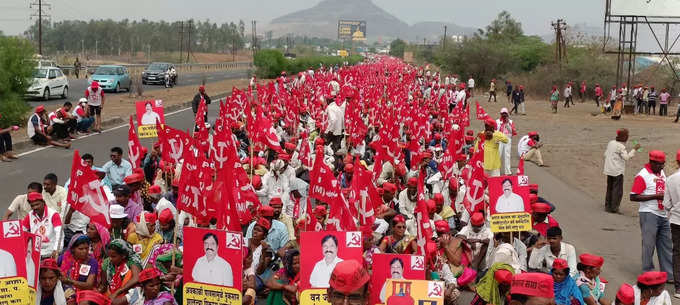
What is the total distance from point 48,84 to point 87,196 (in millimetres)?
25733

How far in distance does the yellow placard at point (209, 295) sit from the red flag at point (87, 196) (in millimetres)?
2380

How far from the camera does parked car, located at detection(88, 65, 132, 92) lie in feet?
126

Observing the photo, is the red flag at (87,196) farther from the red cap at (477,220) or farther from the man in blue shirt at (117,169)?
the red cap at (477,220)

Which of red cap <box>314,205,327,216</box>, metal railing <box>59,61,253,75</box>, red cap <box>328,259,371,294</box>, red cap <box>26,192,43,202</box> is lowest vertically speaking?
red cap <box>314,205,327,216</box>

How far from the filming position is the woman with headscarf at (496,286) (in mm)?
5992

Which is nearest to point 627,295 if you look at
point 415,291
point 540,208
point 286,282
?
point 415,291

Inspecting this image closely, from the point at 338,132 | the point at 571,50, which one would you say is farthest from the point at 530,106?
the point at 338,132

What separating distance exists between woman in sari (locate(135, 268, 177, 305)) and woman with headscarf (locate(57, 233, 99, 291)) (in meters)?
0.97

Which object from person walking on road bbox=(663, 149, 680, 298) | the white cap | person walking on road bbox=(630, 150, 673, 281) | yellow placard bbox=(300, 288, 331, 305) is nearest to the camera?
yellow placard bbox=(300, 288, 331, 305)

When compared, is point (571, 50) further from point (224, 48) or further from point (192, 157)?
point (224, 48)

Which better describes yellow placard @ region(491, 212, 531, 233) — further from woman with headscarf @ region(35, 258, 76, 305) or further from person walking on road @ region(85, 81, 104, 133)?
person walking on road @ region(85, 81, 104, 133)

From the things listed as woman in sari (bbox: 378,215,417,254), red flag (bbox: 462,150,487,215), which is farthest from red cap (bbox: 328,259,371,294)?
red flag (bbox: 462,150,487,215)

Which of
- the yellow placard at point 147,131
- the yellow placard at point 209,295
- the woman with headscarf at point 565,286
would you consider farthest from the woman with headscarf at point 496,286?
the yellow placard at point 147,131

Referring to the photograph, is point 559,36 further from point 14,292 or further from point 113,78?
point 14,292
